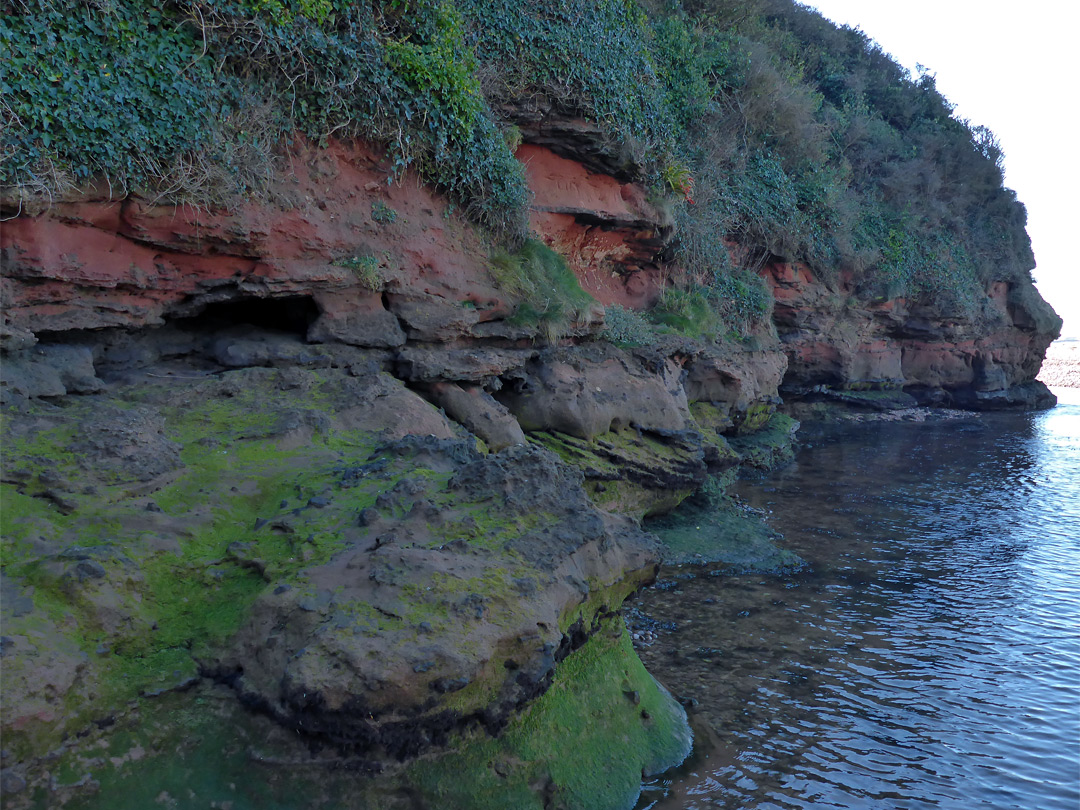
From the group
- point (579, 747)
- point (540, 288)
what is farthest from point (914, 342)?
point (579, 747)

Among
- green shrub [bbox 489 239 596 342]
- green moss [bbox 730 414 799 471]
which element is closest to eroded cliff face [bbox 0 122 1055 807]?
green shrub [bbox 489 239 596 342]

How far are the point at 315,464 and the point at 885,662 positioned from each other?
519 centimetres

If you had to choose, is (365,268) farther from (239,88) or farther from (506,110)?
(506,110)

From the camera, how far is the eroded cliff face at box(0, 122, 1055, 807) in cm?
362

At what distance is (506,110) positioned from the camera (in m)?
10.3

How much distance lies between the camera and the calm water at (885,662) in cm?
497

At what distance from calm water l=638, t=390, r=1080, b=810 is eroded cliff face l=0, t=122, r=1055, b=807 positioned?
83cm

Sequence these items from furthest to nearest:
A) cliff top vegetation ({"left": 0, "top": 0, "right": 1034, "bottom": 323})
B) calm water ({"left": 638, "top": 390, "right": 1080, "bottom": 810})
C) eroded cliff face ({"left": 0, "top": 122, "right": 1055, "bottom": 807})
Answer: cliff top vegetation ({"left": 0, "top": 0, "right": 1034, "bottom": 323})
calm water ({"left": 638, "top": 390, "right": 1080, "bottom": 810})
eroded cliff face ({"left": 0, "top": 122, "right": 1055, "bottom": 807})

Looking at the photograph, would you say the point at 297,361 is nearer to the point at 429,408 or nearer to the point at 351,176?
the point at 429,408

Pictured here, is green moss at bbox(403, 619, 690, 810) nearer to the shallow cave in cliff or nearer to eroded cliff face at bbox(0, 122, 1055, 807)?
eroded cliff face at bbox(0, 122, 1055, 807)

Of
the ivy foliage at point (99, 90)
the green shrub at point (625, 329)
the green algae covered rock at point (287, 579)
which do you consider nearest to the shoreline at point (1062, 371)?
the green shrub at point (625, 329)

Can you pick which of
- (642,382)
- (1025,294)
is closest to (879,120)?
(1025,294)

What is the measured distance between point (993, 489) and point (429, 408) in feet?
→ 40.4

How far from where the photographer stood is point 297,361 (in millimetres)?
7059
